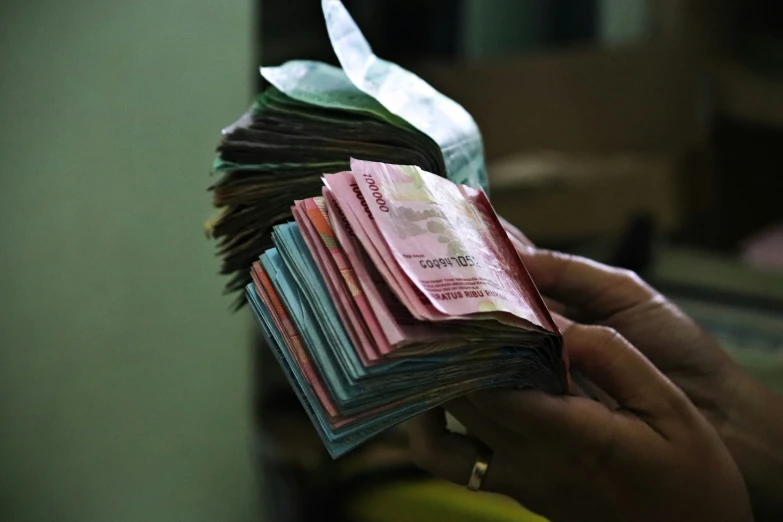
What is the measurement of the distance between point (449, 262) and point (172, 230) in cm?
63

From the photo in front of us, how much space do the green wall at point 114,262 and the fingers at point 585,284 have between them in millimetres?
524

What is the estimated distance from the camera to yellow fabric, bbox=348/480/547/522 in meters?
0.86

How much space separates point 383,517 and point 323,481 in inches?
5.7

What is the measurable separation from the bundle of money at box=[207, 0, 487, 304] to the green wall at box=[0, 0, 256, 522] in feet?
1.09

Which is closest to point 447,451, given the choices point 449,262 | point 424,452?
point 424,452

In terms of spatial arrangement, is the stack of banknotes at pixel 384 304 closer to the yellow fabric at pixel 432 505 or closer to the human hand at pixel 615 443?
the human hand at pixel 615 443

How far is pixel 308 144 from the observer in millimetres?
562

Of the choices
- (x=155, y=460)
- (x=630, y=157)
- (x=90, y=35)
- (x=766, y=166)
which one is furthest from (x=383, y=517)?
(x=766, y=166)

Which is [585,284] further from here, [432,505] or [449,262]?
[432,505]

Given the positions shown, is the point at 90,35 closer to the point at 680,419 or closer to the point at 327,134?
the point at 327,134

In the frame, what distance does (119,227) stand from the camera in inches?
36.1

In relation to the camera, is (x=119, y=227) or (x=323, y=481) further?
(x=323, y=481)

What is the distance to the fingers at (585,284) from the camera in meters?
0.62

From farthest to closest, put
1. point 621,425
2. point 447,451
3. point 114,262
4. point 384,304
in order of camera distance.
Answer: point 114,262 → point 447,451 → point 621,425 → point 384,304
